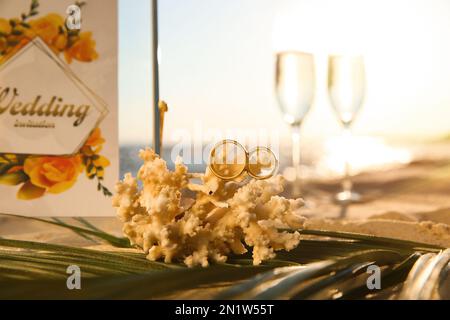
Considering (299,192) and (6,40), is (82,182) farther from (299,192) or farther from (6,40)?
(299,192)

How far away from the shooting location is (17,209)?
4.13ft

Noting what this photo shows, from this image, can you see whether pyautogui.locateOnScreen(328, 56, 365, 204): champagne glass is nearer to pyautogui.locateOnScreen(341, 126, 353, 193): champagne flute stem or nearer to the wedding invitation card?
pyautogui.locateOnScreen(341, 126, 353, 193): champagne flute stem

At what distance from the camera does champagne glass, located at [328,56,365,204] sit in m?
1.12

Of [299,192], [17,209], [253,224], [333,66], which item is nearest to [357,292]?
[253,224]

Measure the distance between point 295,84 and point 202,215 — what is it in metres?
0.28

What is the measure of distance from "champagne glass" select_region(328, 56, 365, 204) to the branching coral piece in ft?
0.92

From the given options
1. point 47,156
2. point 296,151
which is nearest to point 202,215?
point 296,151

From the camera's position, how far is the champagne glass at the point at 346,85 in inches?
44.0

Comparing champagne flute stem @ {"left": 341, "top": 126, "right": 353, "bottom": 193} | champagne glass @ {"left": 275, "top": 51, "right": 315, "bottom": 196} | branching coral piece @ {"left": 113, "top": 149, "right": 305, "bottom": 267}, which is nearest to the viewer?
branching coral piece @ {"left": 113, "top": 149, "right": 305, "bottom": 267}

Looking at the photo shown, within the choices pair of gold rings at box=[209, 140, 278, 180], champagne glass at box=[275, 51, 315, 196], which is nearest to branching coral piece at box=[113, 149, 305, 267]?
pair of gold rings at box=[209, 140, 278, 180]

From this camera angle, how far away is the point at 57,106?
1.24 metres

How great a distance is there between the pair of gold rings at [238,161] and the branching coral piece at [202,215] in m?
0.01

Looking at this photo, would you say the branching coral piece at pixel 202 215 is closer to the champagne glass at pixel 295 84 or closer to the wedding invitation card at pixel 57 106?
the champagne glass at pixel 295 84

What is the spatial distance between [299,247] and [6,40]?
67 cm
